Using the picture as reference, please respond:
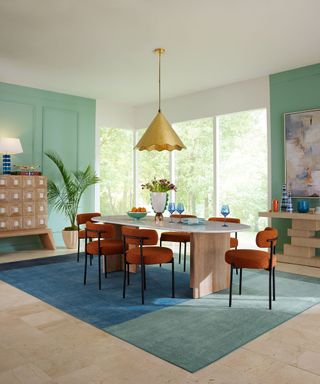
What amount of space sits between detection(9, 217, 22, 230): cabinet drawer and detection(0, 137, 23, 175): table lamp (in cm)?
77

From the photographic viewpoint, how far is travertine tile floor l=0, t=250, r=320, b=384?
84.3 inches

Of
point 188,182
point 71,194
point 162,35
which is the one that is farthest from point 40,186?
point 162,35

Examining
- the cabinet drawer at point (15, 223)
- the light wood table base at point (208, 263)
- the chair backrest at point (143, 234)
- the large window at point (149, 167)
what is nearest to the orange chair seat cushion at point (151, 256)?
the chair backrest at point (143, 234)

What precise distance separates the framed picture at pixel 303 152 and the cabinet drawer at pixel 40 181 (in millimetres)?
3894

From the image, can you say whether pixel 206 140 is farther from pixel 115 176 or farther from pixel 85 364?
pixel 85 364

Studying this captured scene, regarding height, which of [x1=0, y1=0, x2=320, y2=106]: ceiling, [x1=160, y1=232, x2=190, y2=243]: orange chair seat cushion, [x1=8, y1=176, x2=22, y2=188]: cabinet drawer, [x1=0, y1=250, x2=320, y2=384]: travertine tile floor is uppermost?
[x1=0, y1=0, x2=320, y2=106]: ceiling

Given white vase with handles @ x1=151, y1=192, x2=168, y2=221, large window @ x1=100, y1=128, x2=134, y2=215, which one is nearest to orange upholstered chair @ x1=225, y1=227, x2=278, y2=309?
white vase with handles @ x1=151, y1=192, x2=168, y2=221

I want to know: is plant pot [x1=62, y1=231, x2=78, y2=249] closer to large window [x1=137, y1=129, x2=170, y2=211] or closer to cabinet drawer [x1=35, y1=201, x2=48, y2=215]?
cabinet drawer [x1=35, y1=201, x2=48, y2=215]

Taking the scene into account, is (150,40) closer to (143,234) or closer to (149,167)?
(143,234)

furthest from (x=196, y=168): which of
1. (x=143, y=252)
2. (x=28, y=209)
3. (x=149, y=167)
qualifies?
(x=143, y=252)

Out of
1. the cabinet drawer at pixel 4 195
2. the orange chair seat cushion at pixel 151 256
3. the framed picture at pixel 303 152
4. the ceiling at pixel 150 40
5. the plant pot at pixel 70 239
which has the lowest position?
the plant pot at pixel 70 239

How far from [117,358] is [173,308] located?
1029mm

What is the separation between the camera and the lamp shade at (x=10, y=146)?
585cm

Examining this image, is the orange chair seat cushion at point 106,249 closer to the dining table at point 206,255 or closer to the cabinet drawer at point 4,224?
the dining table at point 206,255
